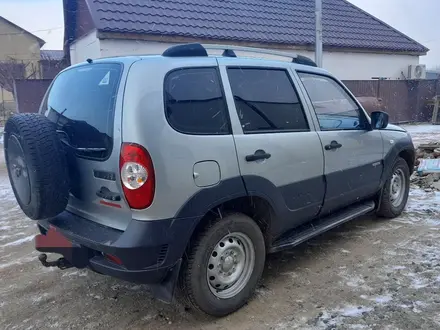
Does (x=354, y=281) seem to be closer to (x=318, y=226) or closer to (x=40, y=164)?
(x=318, y=226)

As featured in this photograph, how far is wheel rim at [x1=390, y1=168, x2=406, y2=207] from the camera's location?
506 centimetres

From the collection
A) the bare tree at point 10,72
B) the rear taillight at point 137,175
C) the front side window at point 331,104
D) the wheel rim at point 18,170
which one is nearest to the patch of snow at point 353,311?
the front side window at point 331,104

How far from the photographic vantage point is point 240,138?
299 centimetres

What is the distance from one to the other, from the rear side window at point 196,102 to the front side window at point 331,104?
1159 millimetres

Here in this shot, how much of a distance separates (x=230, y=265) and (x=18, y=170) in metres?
1.72

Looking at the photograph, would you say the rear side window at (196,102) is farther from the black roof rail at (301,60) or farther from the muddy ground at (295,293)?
the muddy ground at (295,293)

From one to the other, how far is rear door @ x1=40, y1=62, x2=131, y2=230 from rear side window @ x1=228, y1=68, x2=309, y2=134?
3.10 ft

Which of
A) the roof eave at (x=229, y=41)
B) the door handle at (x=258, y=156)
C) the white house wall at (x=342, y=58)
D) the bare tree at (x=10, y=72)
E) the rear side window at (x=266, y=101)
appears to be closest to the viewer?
the door handle at (x=258, y=156)

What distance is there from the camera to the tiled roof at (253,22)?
1090cm

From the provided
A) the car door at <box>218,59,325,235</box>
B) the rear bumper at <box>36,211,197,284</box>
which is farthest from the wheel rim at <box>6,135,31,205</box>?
the car door at <box>218,59,325,235</box>

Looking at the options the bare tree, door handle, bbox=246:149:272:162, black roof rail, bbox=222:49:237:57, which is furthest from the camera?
the bare tree

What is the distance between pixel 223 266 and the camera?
9.88ft

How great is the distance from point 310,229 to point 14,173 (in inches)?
101

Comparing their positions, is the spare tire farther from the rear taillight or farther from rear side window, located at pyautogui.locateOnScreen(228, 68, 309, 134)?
rear side window, located at pyautogui.locateOnScreen(228, 68, 309, 134)
